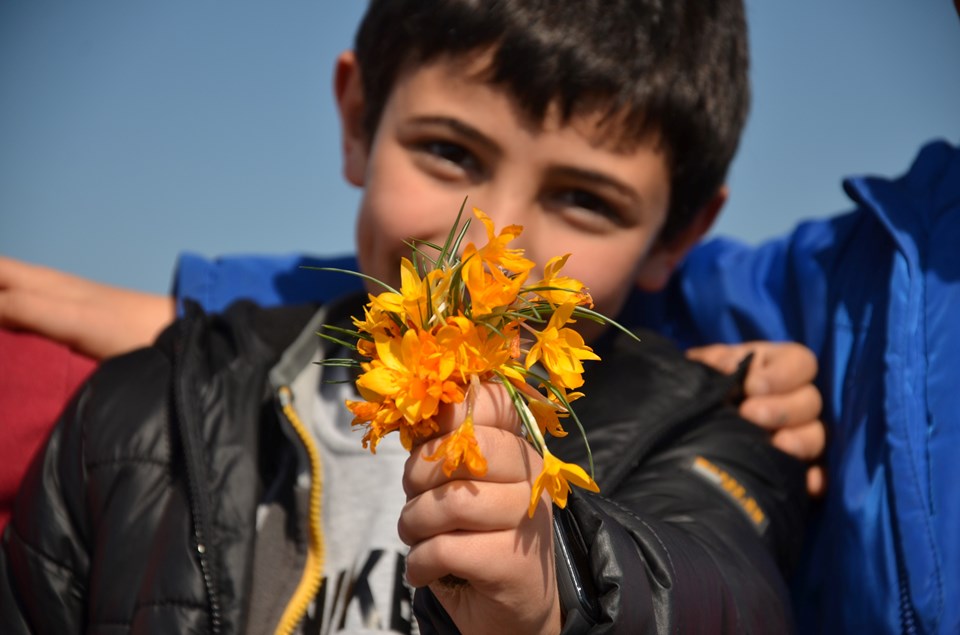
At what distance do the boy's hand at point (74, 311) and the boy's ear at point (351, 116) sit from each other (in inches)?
25.2

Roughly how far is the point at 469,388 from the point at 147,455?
1.18 meters

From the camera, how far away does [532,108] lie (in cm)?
219

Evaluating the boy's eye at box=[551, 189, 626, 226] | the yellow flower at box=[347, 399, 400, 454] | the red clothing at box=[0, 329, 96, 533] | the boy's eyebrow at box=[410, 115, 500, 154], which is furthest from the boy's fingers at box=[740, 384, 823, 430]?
the red clothing at box=[0, 329, 96, 533]

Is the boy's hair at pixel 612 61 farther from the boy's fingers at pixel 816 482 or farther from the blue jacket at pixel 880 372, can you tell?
the boy's fingers at pixel 816 482

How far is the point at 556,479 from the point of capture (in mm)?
1112

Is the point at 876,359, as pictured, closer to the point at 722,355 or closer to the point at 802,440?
the point at 802,440

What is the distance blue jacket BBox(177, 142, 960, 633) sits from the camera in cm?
208

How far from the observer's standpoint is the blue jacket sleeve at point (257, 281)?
3008 millimetres

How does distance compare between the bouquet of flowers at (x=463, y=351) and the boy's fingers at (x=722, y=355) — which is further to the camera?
the boy's fingers at (x=722, y=355)

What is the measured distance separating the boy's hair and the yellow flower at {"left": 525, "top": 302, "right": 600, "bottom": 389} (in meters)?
1.14

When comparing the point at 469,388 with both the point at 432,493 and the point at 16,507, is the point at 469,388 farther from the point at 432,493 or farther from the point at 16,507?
the point at 16,507

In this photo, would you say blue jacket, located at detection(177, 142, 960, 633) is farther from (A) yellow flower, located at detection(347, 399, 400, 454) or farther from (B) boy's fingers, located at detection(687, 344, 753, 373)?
(A) yellow flower, located at detection(347, 399, 400, 454)

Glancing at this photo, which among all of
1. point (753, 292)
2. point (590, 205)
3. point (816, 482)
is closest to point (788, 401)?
point (816, 482)

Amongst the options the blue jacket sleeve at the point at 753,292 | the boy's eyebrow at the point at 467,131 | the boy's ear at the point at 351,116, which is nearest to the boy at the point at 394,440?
the boy's eyebrow at the point at 467,131
